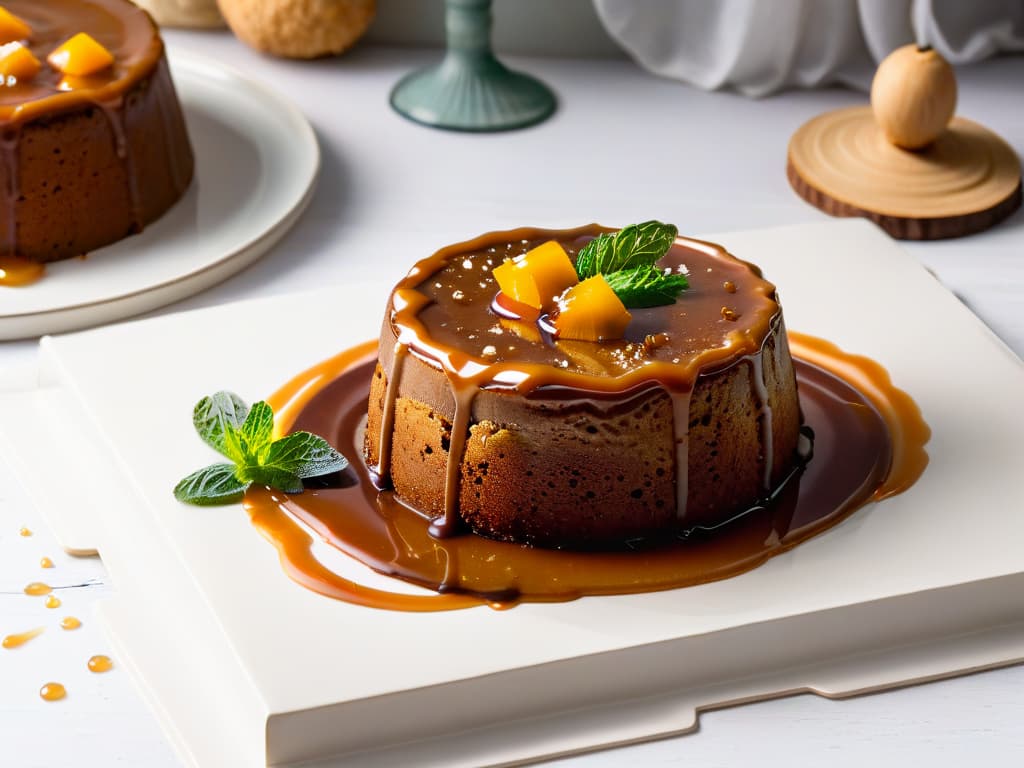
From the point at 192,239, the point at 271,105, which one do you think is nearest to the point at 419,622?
the point at 192,239

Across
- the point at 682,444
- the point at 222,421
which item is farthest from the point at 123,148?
A: the point at 682,444

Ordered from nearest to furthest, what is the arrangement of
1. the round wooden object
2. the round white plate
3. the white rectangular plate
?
the white rectangular plate, the round white plate, the round wooden object

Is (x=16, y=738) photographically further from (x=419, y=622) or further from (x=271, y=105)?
(x=271, y=105)

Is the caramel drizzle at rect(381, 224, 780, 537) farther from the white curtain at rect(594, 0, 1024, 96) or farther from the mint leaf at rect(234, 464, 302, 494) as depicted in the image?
the white curtain at rect(594, 0, 1024, 96)

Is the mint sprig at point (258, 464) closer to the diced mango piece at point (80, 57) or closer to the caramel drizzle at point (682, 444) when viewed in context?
the caramel drizzle at point (682, 444)

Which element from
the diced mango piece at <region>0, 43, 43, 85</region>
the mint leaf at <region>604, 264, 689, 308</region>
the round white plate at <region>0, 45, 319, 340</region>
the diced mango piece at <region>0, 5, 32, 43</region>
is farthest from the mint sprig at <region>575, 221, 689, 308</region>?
the diced mango piece at <region>0, 5, 32, 43</region>

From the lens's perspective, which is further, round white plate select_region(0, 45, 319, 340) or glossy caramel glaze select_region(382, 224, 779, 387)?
round white plate select_region(0, 45, 319, 340)
